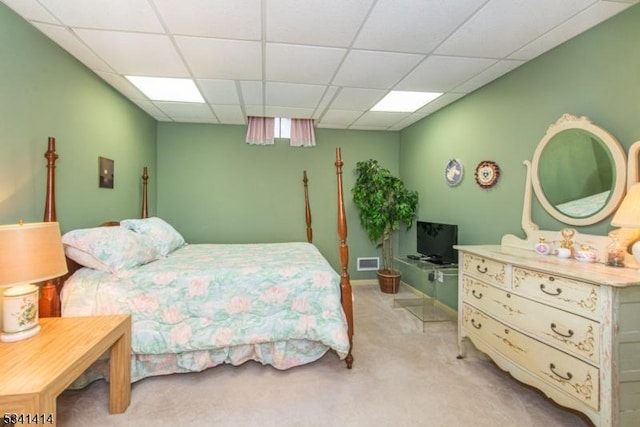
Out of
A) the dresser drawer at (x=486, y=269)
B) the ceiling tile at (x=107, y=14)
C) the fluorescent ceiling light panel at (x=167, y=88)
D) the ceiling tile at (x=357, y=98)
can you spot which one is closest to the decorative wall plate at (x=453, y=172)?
the ceiling tile at (x=357, y=98)

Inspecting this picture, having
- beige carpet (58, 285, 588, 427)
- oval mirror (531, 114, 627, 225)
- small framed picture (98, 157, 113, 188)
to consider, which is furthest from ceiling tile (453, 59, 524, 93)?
small framed picture (98, 157, 113, 188)

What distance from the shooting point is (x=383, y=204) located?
441 cm

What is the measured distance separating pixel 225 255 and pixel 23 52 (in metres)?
2.07

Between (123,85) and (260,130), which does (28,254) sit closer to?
(123,85)

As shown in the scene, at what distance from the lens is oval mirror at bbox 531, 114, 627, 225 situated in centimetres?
192

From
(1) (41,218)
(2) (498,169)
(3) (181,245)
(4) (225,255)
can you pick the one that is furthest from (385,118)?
(1) (41,218)

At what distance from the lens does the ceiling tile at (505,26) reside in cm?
182

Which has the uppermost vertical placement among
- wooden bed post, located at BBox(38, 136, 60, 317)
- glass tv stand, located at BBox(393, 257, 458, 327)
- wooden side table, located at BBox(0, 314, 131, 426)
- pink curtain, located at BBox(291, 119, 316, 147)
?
pink curtain, located at BBox(291, 119, 316, 147)

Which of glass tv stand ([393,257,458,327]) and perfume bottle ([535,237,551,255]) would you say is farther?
glass tv stand ([393,257,458,327])

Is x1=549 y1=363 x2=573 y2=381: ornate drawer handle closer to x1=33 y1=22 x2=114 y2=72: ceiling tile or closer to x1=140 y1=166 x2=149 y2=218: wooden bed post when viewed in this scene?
x1=33 y1=22 x2=114 y2=72: ceiling tile

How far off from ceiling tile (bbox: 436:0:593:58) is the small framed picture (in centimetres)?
322

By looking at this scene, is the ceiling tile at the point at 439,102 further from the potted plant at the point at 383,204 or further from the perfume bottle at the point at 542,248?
the perfume bottle at the point at 542,248

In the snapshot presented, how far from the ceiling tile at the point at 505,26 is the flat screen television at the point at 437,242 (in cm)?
177

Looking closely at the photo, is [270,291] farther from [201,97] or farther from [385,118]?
[385,118]
